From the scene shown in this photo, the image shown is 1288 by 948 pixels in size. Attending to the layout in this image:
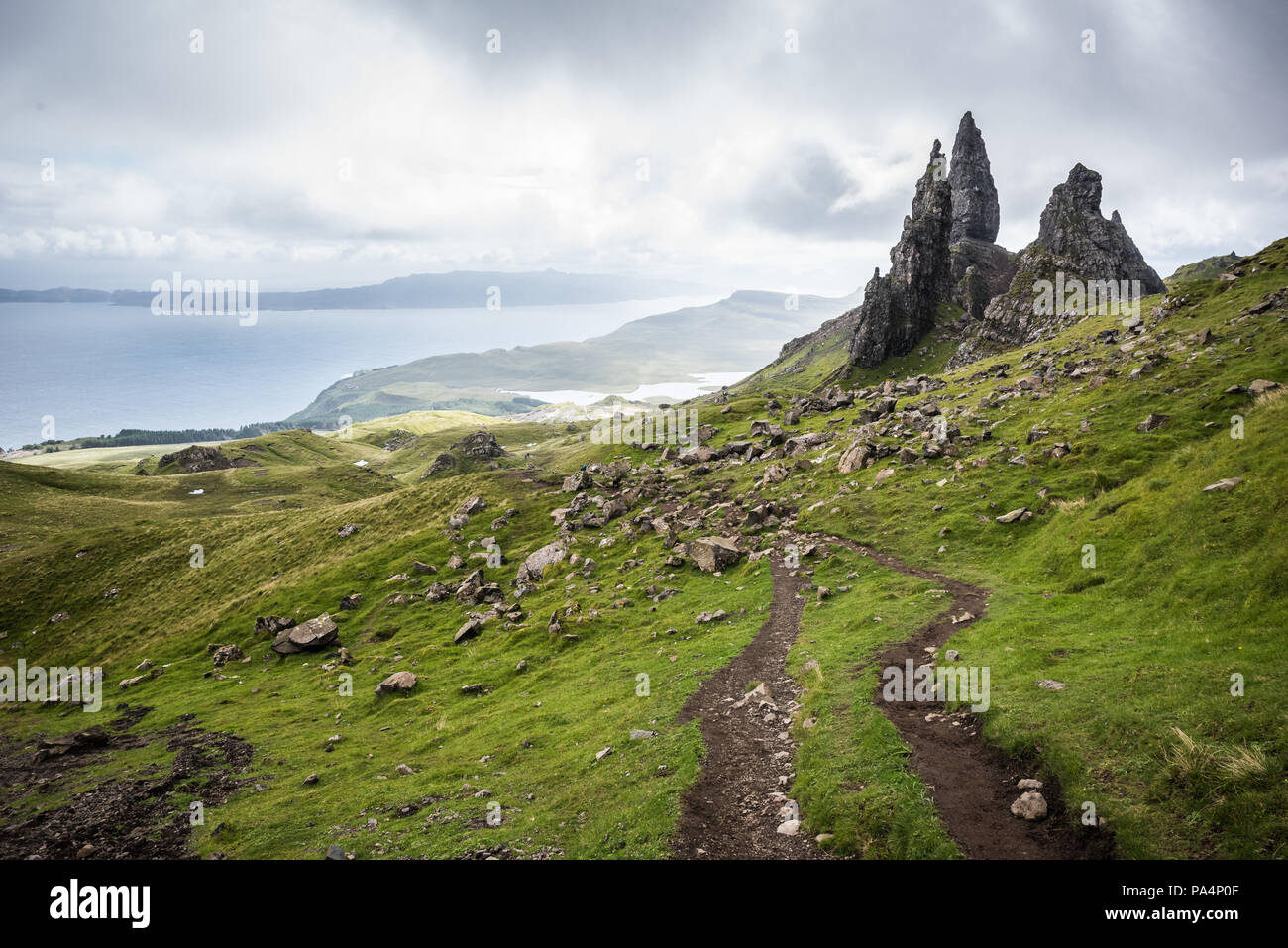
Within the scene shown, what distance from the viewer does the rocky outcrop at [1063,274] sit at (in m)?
142

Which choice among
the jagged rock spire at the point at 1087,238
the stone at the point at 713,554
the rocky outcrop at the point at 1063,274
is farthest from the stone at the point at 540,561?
the jagged rock spire at the point at 1087,238

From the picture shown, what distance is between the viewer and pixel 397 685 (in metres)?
43.7

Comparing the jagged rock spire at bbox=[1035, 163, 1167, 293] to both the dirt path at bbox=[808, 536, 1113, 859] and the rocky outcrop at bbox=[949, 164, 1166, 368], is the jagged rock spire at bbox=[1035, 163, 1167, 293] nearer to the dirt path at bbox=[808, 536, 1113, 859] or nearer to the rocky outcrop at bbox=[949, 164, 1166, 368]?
the rocky outcrop at bbox=[949, 164, 1166, 368]

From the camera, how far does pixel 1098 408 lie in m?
56.4

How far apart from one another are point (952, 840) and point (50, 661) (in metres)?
101

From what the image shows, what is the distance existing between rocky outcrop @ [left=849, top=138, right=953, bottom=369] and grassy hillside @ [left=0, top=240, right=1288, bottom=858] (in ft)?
277

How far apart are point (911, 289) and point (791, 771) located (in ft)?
599

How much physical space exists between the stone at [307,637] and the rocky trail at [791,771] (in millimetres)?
46006

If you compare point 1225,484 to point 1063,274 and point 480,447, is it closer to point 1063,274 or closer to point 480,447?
point 1063,274

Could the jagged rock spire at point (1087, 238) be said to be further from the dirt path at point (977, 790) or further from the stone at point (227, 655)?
the stone at point (227, 655)

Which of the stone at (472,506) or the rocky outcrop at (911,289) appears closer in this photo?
the stone at (472,506)
